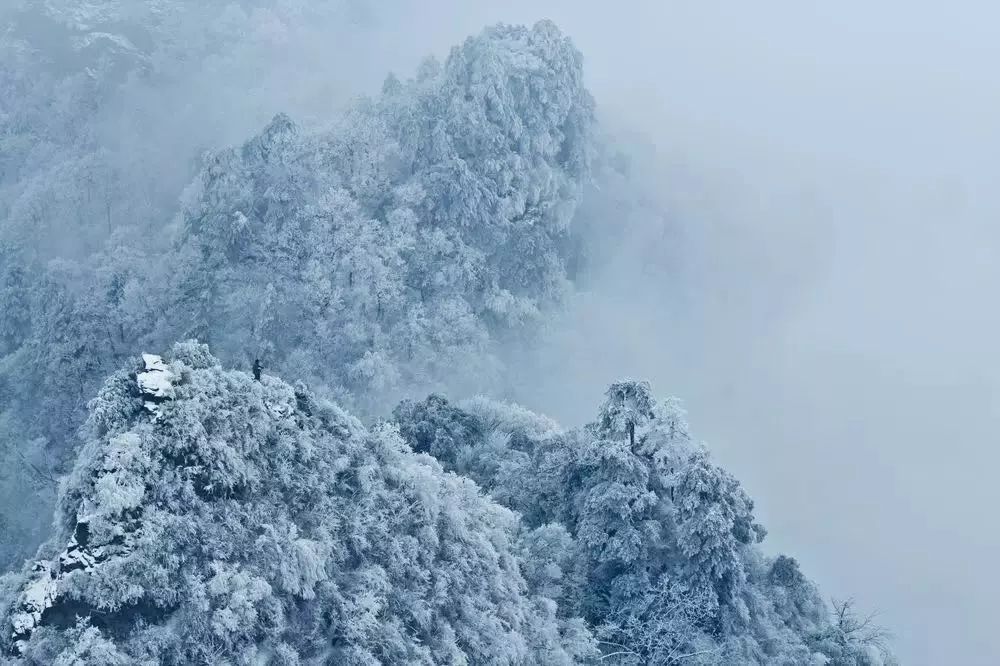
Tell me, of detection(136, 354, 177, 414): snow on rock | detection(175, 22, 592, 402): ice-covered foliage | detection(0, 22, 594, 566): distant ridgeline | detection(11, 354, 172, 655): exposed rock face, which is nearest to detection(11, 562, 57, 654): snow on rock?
detection(11, 354, 172, 655): exposed rock face

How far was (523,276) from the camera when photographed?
272ft

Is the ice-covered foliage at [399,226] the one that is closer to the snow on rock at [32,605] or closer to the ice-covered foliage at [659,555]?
the ice-covered foliage at [659,555]

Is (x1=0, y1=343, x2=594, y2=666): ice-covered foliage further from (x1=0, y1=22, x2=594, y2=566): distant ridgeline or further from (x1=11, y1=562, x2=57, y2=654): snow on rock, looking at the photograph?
(x1=0, y1=22, x2=594, y2=566): distant ridgeline

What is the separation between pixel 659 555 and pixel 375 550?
1373 cm

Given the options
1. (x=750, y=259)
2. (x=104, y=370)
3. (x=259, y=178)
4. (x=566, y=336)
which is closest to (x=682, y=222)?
(x=750, y=259)

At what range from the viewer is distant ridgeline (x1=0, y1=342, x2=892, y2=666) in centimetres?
2706

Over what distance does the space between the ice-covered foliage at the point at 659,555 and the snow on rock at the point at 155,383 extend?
15.4 meters

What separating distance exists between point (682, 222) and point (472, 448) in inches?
2408

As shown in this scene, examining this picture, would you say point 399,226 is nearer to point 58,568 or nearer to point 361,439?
point 361,439

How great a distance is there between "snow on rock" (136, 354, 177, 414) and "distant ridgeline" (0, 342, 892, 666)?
57 millimetres

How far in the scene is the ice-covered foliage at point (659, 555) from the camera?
39188 mm

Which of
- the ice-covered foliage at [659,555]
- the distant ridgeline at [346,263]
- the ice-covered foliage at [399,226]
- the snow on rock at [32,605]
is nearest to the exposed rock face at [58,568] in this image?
the snow on rock at [32,605]

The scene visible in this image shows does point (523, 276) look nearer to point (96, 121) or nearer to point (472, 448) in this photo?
point (472, 448)

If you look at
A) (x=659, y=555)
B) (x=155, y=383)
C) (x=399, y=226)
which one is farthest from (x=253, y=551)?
(x=399, y=226)
